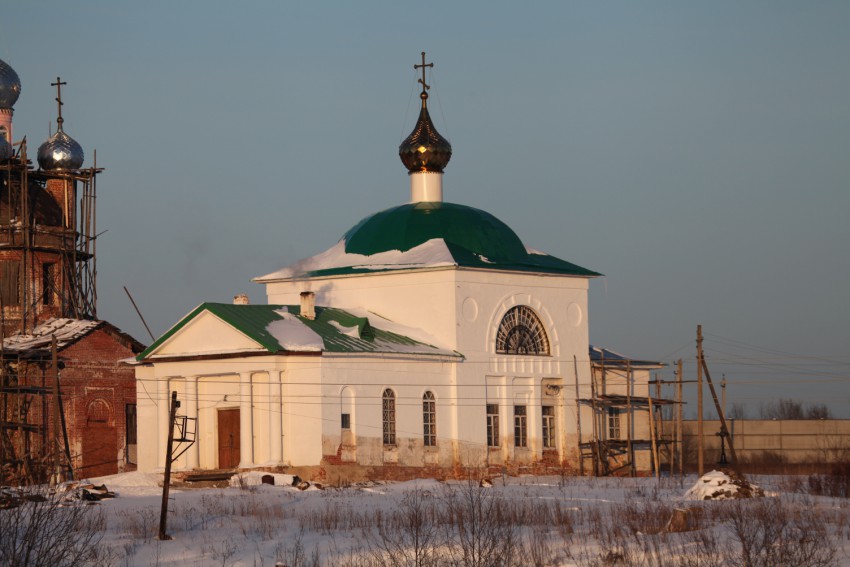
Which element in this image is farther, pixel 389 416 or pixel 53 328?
pixel 53 328

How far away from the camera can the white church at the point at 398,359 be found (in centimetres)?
3559

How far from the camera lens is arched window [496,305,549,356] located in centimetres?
4062

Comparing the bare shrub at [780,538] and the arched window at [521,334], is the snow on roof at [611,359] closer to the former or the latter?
the arched window at [521,334]

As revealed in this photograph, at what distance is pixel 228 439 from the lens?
3725 centimetres

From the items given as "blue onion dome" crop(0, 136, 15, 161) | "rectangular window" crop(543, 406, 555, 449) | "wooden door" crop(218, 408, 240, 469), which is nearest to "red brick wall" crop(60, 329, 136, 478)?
"blue onion dome" crop(0, 136, 15, 161)

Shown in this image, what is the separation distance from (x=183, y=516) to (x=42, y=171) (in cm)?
2379

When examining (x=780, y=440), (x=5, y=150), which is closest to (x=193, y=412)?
(x=5, y=150)

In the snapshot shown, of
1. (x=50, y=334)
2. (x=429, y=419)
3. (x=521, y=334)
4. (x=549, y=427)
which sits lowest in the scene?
(x=549, y=427)

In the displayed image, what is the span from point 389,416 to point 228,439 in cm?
392

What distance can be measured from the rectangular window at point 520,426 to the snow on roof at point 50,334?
478 inches

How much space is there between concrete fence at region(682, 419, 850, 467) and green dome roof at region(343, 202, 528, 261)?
15617mm

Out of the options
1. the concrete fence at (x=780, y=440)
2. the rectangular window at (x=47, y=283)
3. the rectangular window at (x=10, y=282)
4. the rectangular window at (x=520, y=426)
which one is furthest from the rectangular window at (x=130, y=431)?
the concrete fence at (x=780, y=440)

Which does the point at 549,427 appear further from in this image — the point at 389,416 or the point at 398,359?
the point at 389,416

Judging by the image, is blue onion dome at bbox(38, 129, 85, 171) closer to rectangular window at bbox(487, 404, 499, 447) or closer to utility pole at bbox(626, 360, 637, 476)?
rectangular window at bbox(487, 404, 499, 447)
